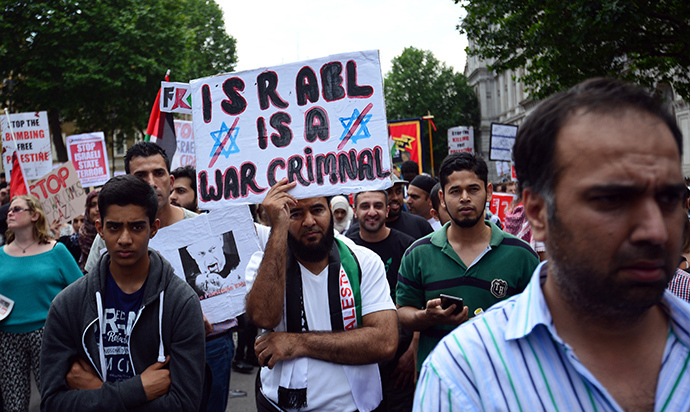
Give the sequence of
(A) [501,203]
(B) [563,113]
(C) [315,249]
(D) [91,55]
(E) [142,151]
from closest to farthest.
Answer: (B) [563,113]
(C) [315,249]
(E) [142,151]
(A) [501,203]
(D) [91,55]

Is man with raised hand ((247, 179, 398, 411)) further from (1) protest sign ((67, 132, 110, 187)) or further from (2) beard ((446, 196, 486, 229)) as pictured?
(1) protest sign ((67, 132, 110, 187))

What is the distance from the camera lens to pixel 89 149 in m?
10.9

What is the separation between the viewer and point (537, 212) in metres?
1.35

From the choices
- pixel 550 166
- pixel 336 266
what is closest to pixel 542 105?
pixel 550 166

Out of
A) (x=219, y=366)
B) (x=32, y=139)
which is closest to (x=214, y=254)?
(x=219, y=366)

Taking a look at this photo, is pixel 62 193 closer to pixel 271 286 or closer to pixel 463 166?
pixel 463 166

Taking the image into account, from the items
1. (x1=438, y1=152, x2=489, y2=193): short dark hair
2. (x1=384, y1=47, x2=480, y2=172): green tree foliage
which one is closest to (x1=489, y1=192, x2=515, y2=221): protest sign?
(x1=438, y1=152, x2=489, y2=193): short dark hair

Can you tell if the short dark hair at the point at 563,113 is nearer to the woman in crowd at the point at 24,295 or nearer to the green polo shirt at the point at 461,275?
the green polo shirt at the point at 461,275

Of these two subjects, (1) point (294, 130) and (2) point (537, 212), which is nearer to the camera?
(2) point (537, 212)

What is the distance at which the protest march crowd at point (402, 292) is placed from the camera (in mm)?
1203

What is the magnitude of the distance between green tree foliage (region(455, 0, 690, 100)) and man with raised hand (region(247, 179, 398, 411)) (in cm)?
991

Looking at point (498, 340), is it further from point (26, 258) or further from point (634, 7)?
point (634, 7)

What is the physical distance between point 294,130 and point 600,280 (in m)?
2.33

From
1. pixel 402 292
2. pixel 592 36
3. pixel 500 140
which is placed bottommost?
pixel 402 292
